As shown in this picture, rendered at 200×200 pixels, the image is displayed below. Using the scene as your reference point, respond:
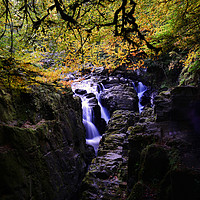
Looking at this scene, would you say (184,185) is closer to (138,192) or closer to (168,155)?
(168,155)

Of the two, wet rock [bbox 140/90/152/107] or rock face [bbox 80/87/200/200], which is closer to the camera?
rock face [bbox 80/87/200/200]

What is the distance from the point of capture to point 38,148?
6570 millimetres

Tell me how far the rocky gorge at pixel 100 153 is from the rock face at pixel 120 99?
818 cm

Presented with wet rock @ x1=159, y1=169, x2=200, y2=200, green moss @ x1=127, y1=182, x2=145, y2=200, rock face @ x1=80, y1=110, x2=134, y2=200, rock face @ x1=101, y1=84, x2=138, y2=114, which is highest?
rock face @ x1=101, y1=84, x2=138, y2=114

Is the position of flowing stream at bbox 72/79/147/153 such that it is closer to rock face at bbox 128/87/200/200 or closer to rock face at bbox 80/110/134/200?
rock face at bbox 80/110/134/200

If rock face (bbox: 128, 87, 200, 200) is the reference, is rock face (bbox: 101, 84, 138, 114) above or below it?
above

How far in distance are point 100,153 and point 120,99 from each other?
1176 cm

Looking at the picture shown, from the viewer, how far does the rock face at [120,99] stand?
762 inches

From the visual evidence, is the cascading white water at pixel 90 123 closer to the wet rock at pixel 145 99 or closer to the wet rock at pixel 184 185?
the wet rock at pixel 145 99

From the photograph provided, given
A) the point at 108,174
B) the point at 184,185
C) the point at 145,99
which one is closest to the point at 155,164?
the point at 184,185

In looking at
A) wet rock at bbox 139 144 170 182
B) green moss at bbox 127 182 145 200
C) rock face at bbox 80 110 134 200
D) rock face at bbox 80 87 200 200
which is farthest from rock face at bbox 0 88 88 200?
wet rock at bbox 139 144 170 182

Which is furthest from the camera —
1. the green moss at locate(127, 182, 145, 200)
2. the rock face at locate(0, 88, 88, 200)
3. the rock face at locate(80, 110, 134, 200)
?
the rock face at locate(80, 110, 134, 200)

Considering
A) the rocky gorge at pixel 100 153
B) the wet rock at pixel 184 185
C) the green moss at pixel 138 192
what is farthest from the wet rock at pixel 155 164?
the wet rock at pixel 184 185

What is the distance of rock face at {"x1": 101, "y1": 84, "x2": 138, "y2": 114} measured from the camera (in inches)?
762
